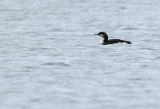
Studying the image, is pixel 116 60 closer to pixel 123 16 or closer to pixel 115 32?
pixel 115 32

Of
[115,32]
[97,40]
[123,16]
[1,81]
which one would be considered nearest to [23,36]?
[97,40]

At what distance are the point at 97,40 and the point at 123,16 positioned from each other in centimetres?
1692

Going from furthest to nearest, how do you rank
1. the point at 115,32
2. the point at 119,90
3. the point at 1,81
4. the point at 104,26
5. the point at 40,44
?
the point at 104,26, the point at 115,32, the point at 40,44, the point at 1,81, the point at 119,90

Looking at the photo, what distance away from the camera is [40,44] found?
2773cm

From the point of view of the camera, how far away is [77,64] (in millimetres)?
21797

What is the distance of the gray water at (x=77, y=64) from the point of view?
52.9 feet

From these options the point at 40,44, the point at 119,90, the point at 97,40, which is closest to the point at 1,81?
the point at 119,90

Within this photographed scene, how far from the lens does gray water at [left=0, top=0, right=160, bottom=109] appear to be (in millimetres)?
16125

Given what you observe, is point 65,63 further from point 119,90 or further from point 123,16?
point 123,16

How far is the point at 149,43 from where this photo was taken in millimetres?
28266

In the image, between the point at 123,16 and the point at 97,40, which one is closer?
the point at 97,40

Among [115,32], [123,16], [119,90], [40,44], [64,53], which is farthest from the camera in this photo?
[123,16]

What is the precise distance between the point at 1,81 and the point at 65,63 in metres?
3.90

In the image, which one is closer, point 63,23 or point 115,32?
point 115,32
